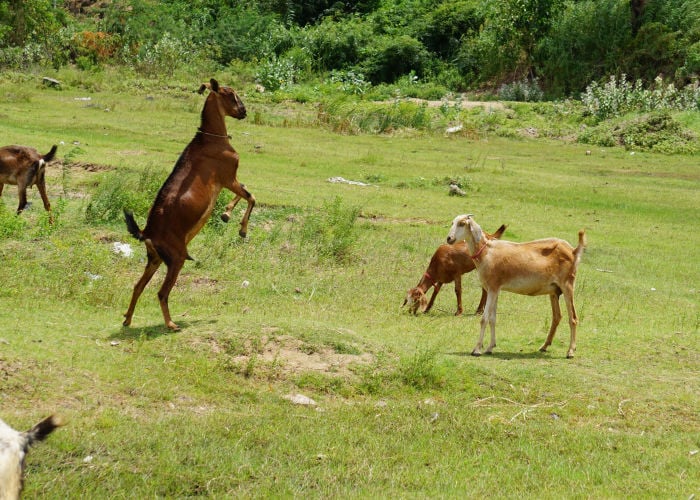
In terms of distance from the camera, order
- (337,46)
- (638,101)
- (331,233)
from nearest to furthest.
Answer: (331,233), (638,101), (337,46)

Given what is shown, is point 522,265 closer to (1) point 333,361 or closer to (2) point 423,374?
(2) point 423,374

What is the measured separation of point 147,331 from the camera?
9.52 m

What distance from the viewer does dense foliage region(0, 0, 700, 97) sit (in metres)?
39.7

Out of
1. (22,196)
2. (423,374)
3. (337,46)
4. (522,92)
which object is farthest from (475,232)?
(337,46)

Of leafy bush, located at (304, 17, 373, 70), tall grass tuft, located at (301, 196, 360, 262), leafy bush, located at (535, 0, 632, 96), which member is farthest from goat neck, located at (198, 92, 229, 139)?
leafy bush, located at (304, 17, 373, 70)

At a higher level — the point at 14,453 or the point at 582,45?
the point at 14,453

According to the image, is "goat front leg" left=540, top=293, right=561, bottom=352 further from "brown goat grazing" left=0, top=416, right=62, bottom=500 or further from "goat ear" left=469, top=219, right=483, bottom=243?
"brown goat grazing" left=0, top=416, right=62, bottom=500

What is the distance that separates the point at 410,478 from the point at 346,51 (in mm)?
40674

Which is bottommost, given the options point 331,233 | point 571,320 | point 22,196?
point 331,233

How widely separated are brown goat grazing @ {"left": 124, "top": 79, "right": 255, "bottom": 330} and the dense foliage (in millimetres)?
29724

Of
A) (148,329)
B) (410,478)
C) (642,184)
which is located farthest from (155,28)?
(410,478)

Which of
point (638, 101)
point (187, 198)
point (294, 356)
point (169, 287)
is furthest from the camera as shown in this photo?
point (638, 101)

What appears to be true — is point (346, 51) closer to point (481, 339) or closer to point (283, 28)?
point (283, 28)

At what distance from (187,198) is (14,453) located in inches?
218
